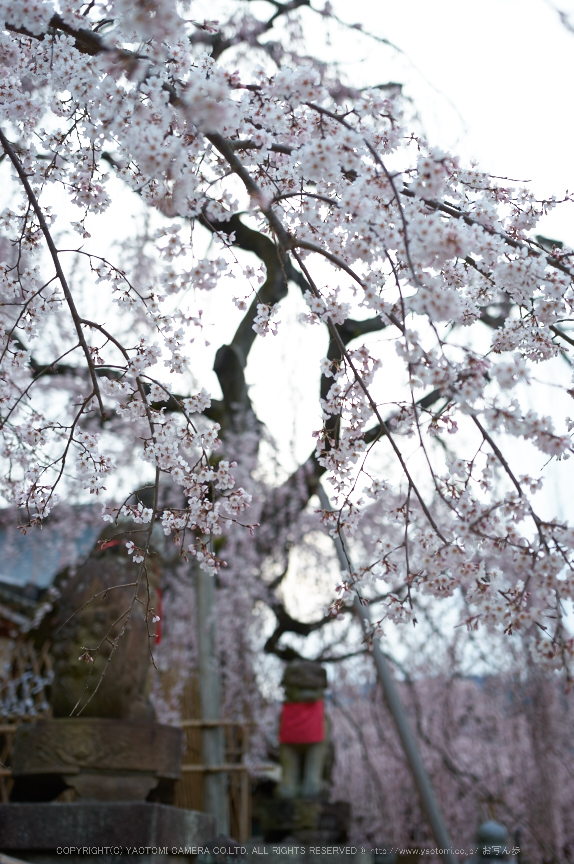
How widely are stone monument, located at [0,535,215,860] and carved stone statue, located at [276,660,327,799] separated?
122 inches

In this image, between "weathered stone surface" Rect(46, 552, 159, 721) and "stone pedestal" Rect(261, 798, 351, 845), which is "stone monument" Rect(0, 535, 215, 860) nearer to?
"weathered stone surface" Rect(46, 552, 159, 721)

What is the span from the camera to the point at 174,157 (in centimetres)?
171

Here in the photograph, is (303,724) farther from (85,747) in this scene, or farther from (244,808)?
(85,747)

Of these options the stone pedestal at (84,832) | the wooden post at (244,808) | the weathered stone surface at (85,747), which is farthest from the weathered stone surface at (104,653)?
the wooden post at (244,808)

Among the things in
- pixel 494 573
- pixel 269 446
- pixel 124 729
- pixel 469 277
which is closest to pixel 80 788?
pixel 124 729

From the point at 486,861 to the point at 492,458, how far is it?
3.05 meters

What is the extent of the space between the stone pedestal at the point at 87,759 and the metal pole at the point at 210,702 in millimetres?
1981

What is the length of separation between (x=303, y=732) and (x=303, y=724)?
0.24 feet

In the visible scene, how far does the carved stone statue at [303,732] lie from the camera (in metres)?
7.00

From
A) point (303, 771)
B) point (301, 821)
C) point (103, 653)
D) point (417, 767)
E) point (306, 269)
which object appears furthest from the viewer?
point (303, 771)

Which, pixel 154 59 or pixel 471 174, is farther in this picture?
pixel 471 174

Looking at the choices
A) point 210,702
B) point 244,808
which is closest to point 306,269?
point 210,702

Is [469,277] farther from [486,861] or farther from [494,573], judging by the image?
[486,861]

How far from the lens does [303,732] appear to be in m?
7.00
